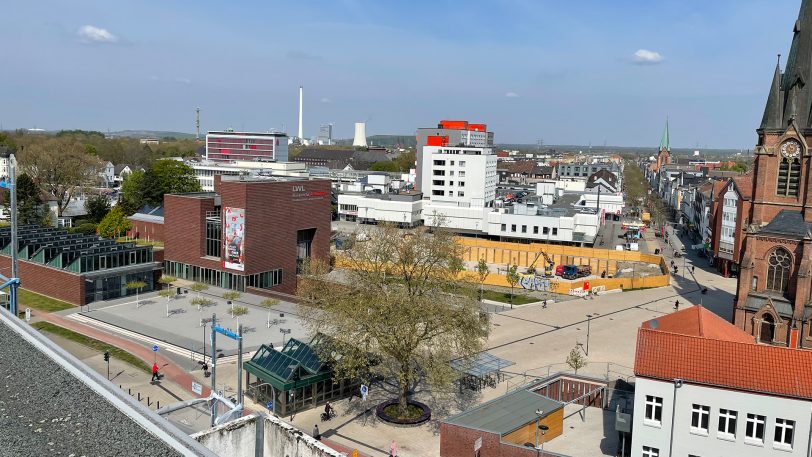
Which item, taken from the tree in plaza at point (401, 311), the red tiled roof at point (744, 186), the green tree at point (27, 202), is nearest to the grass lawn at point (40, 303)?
the tree in plaza at point (401, 311)

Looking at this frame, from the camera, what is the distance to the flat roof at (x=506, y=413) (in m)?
25.5

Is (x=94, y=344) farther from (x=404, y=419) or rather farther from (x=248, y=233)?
(x=404, y=419)

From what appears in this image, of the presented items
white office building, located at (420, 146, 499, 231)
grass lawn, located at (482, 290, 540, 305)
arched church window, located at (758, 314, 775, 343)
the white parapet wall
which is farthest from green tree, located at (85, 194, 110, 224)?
the white parapet wall

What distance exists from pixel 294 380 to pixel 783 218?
35.5 metres

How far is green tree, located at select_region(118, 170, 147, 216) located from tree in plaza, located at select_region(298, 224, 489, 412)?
62.6 m

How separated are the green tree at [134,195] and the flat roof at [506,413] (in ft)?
236

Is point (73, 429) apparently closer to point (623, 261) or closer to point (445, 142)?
point (623, 261)

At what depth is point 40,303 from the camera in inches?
1887

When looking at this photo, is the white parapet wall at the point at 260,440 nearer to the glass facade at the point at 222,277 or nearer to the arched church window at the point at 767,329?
the arched church window at the point at 767,329

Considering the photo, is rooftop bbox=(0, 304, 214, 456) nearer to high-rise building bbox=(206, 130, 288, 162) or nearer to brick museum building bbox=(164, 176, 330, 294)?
brick museum building bbox=(164, 176, 330, 294)

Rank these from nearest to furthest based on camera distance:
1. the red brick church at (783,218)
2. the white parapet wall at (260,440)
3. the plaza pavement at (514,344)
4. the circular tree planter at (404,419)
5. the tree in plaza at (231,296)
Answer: the white parapet wall at (260,440) → the plaza pavement at (514,344) → the circular tree planter at (404,419) → the red brick church at (783,218) → the tree in plaza at (231,296)

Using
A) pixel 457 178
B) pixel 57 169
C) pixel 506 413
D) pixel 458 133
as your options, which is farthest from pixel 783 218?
pixel 458 133

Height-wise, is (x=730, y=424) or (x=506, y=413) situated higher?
(x=730, y=424)

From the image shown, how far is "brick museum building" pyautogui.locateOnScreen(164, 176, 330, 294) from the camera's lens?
5266cm
